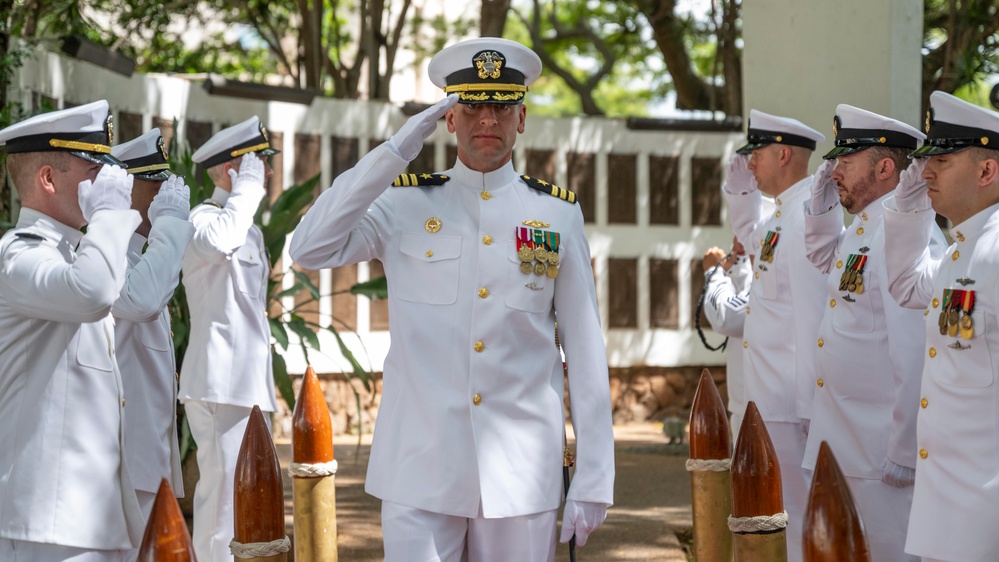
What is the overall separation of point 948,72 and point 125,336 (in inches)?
328

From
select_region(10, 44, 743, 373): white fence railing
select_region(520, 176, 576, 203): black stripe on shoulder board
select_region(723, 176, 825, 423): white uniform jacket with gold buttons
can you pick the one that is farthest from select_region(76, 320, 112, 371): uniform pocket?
select_region(10, 44, 743, 373): white fence railing

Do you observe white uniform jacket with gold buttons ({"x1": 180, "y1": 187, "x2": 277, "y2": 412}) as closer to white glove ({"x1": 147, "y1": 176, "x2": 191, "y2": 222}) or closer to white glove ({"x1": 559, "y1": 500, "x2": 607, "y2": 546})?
white glove ({"x1": 147, "y1": 176, "x2": 191, "y2": 222})

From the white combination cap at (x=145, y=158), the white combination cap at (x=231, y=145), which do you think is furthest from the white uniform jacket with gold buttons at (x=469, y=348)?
the white combination cap at (x=231, y=145)

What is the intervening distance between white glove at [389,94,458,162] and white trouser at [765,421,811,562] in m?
2.44

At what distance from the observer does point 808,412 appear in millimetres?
5004

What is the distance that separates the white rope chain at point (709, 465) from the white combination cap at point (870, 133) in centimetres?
175

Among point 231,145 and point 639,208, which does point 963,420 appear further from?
point 639,208

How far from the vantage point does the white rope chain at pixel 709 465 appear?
341 cm

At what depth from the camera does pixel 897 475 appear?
4.19 metres

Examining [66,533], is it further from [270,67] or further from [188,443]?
[270,67]

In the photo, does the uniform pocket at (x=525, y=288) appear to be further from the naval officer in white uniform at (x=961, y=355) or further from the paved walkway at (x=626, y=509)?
the paved walkway at (x=626, y=509)

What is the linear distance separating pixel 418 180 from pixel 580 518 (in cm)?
105

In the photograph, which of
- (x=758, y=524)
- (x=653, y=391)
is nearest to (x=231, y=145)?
(x=758, y=524)

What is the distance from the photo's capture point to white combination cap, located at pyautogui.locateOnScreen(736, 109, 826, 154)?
18.5 feet
